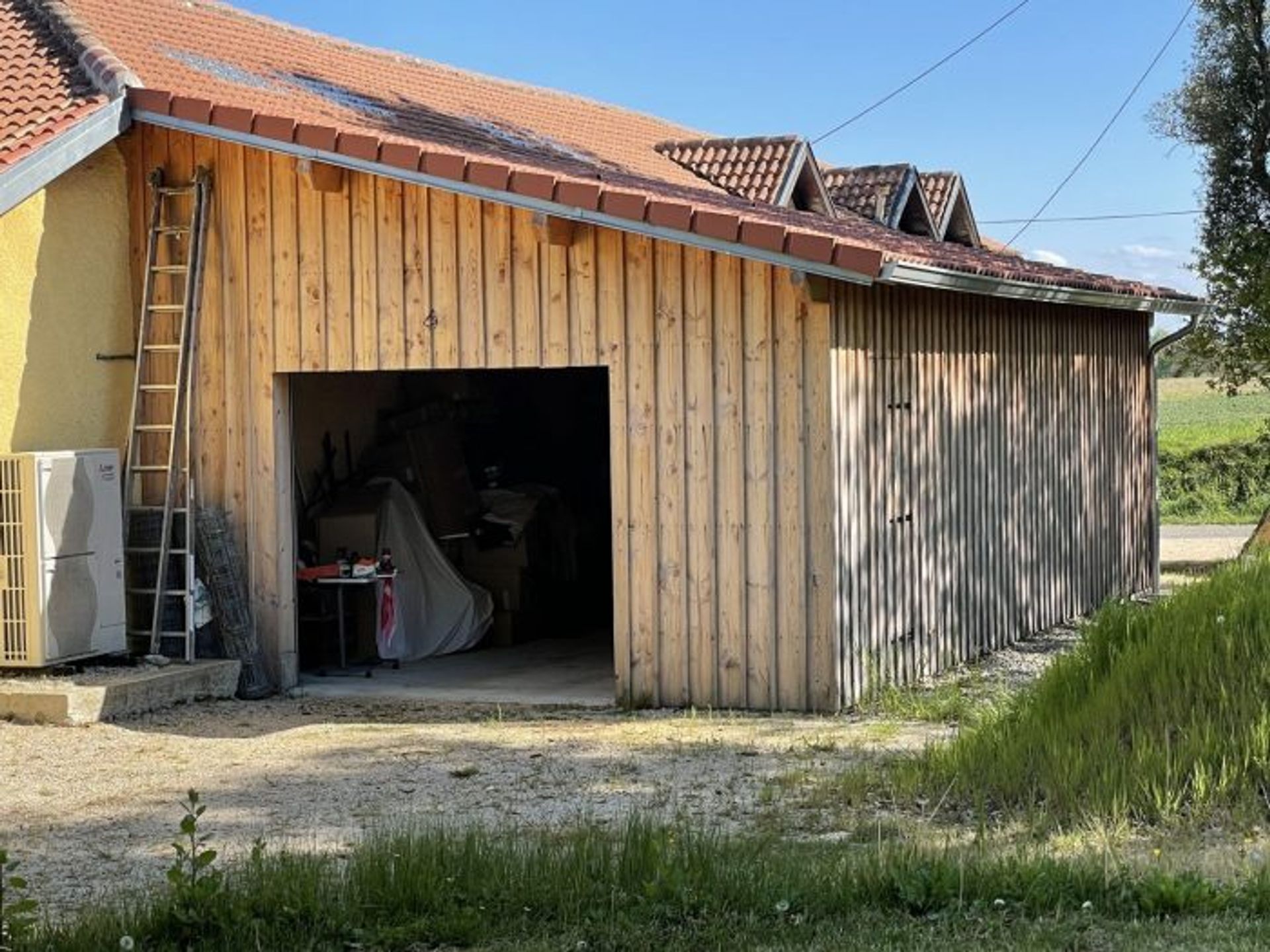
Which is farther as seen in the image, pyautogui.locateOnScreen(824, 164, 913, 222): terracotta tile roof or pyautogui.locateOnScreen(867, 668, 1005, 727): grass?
pyautogui.locateOnScreen(824, 164, 913, 222): terracotta tile roof

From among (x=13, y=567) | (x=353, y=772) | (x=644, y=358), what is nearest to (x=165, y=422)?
(x=13, y=567)

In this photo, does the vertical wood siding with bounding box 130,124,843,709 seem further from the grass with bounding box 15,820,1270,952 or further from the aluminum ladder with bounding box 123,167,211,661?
Answer: the grass with bounding box 15,820,1270,952

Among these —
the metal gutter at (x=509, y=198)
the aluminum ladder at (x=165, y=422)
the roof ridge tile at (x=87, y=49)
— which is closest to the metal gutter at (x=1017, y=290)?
the metal gutter at (x=509, y=198)

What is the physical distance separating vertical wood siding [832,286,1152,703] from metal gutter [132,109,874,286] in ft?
2.45

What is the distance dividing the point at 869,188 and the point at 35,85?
13617 millimetres

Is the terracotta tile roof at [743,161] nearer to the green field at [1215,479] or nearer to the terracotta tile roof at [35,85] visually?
the terracotta tile roof at [35,85]

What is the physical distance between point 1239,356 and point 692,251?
12.4 metres

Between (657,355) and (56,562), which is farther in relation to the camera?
(56,562)

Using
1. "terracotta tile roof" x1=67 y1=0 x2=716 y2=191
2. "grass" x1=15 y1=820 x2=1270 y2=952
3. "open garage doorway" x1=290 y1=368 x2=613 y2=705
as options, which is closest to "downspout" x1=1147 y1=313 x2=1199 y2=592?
"terracotta tile roof" x1=67 y1=0 x2=716 y2=191

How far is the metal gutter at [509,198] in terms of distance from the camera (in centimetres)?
1138

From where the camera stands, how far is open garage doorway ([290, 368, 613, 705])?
14.6m

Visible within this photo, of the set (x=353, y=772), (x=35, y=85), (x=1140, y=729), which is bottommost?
(x=353, y=772)

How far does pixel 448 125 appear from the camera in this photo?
56.9 ft

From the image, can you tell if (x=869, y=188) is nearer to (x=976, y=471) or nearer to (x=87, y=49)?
(x=976, y=471)
